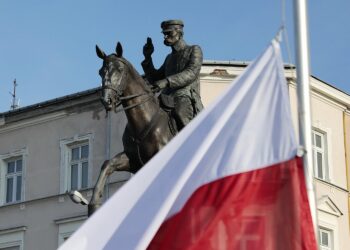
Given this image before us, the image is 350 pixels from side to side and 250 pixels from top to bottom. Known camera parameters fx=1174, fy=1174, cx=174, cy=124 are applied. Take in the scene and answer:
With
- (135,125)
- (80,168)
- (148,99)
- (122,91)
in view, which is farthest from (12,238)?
(122,91)

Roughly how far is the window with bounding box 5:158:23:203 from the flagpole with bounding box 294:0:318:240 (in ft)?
118

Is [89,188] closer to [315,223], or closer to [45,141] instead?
[45,141]

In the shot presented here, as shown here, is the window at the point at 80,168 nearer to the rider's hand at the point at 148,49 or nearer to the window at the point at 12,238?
the window at the point at 12,238

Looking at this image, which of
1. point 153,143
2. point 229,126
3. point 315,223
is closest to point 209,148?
point 229,126

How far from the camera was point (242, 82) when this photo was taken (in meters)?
6.94

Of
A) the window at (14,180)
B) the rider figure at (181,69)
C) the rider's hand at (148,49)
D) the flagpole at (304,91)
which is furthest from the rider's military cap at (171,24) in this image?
the window at (14,180)

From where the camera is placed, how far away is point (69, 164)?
136ft

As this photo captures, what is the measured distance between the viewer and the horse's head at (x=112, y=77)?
11562 millimetres

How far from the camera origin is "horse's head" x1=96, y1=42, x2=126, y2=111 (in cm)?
1156

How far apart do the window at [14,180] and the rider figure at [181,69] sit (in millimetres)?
30803

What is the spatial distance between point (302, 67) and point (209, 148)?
2.63 ft

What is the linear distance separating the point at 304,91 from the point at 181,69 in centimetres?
536

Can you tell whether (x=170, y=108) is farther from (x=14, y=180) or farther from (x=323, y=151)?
(x=14, y=180)

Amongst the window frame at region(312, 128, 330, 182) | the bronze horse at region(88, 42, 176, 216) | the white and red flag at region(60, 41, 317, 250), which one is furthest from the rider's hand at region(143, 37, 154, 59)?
the window frame at region(312, 128, 330, 182)
